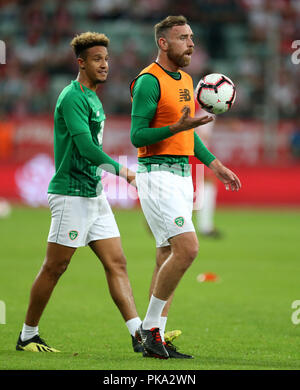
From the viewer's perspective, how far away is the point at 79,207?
20.6 feet

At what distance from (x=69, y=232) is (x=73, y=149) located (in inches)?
25.9

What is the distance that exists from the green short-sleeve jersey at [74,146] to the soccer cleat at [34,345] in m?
1.20

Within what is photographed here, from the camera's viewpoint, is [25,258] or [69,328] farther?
[25,258]

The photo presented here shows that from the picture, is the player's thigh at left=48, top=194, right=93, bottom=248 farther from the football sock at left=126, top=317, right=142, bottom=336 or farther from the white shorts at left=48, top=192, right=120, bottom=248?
the football sock at left=126, top=317, right=142, bottom=336

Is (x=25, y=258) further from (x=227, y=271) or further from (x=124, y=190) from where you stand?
(x=124, y=190)

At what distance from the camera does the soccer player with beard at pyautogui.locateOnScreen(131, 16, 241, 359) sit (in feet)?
19.4

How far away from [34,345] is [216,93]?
8.15 feet

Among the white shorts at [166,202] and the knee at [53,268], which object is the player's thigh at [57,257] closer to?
the knee at [53,268]

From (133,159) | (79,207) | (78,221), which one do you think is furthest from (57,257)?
(133,159)

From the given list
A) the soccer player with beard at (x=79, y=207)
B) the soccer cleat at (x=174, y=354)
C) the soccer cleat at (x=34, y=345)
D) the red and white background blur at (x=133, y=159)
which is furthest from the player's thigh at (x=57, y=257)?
the red and white background blur at (x=133, y=159)
